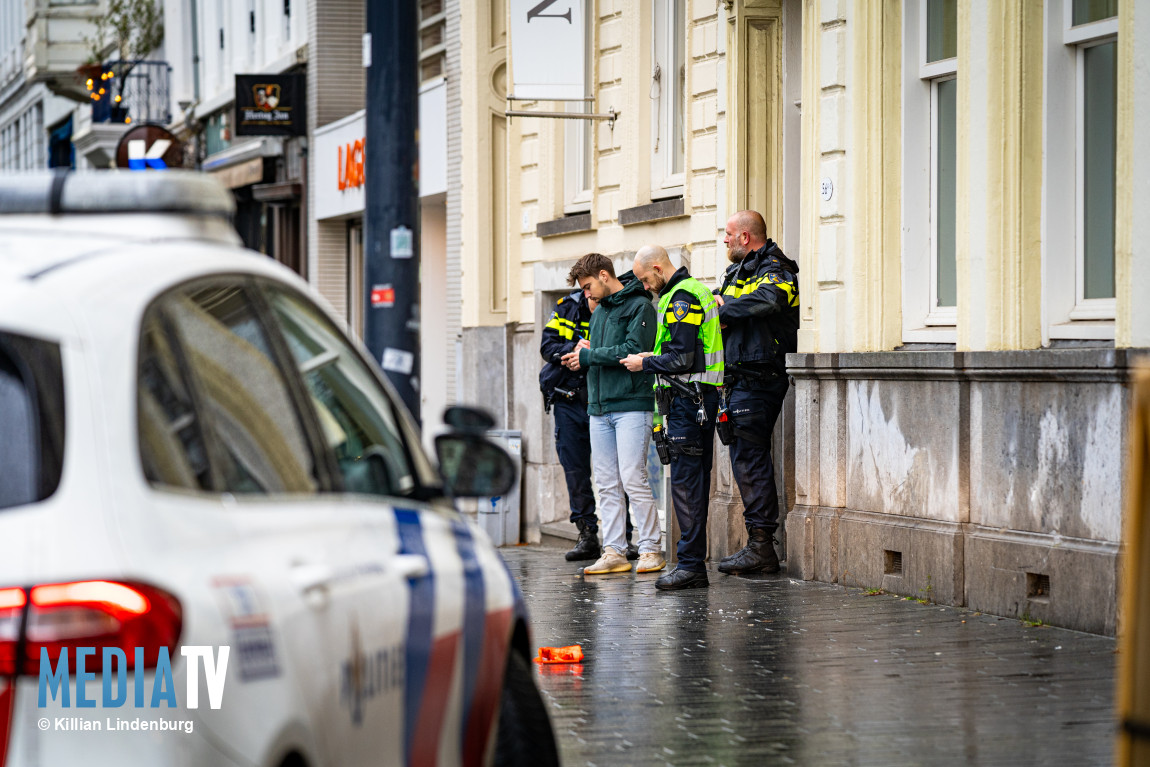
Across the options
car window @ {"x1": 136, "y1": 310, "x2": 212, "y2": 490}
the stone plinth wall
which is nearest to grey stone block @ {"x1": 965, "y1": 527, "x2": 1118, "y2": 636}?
the stone plinth wall

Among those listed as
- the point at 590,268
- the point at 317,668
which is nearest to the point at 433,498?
the point at 317,668

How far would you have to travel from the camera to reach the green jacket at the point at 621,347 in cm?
1141

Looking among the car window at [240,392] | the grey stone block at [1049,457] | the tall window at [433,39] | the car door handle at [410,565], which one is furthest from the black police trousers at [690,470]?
the tall window at [433,39]

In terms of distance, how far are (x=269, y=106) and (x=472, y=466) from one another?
67.9 feet

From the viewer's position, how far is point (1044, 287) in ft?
30.5

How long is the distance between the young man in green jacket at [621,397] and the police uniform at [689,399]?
2.10ft

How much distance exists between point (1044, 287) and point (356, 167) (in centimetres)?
1431

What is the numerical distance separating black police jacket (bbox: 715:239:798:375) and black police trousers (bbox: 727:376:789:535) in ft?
0.53

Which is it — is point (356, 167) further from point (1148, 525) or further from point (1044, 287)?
point (1148, 525)

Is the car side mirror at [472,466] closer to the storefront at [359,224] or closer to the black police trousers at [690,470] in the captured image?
the black police trousers at [690,470]

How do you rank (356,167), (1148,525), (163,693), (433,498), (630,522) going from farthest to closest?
(356,167) < (630,522) < (433,498) < (1148,525) < (163,693)

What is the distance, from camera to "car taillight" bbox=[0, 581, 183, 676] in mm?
2717

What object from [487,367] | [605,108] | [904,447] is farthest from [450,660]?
[487,367]

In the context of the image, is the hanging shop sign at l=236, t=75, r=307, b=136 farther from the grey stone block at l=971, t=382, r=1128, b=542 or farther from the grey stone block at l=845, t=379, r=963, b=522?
the grey stone block at l=971, t=382, r=1128, b=542
